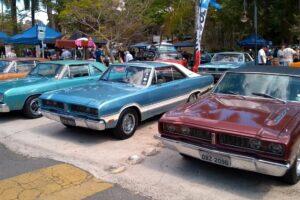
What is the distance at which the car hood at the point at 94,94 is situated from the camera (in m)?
6.88

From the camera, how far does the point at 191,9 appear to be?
36688 mm

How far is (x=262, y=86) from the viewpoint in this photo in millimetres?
5914

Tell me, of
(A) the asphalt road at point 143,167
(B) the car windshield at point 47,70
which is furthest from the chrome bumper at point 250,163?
(B) the car windshield at point 47,70

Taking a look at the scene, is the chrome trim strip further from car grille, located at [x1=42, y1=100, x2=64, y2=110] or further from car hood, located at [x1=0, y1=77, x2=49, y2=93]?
car hood, located at [x1=0, y1=77, x2=49, y2=93]

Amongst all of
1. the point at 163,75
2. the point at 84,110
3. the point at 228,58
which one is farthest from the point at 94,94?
the point at 228,58

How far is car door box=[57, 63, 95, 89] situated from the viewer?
9.72 meters

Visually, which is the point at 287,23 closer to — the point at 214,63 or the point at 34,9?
the point at 214,63

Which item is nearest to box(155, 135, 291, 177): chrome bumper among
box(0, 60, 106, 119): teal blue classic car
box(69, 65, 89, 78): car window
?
box(0, 60, 106, 119): teal blue classic car

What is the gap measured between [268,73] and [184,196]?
8.38 feet

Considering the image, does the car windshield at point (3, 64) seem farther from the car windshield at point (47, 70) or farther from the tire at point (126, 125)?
the tire at point (126, 125)

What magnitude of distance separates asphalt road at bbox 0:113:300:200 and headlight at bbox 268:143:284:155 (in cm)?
64

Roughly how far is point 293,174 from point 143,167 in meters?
2.11

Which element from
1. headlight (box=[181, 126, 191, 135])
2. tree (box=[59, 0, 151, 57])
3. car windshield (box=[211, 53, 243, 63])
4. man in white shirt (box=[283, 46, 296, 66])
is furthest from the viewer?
tree (box=[59, 0, 151, 57])

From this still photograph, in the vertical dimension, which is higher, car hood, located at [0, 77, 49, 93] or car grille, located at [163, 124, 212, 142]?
car hood, located at [0, 77, 49, 93]
